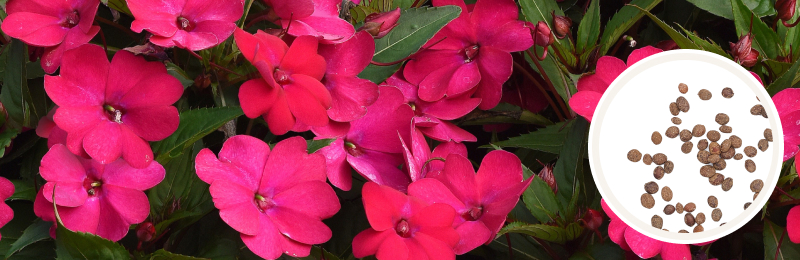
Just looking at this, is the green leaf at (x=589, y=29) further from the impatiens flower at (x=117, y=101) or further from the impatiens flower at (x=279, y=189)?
the impatiens flower at (x=117, y=101)

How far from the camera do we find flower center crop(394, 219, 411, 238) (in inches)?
24.5

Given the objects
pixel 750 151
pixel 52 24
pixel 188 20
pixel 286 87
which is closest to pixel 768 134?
pixel 750 151

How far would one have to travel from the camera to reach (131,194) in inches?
24.1

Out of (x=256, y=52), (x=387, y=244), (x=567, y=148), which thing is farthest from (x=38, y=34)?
(x=567, y=148)

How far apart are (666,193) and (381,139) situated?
0.30 metres

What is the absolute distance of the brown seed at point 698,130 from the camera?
641 millimetres

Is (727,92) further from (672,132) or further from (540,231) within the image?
(540,231)

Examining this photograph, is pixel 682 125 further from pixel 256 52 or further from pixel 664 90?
pixel 256 52

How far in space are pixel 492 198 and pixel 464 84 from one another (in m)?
0.16

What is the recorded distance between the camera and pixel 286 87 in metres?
0.60

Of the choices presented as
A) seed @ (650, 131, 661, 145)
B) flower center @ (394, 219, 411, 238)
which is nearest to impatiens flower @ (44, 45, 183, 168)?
flower center @ (394, 219, 411, 238)

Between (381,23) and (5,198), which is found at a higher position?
(381,23)

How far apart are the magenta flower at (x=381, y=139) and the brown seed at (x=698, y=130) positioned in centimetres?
30

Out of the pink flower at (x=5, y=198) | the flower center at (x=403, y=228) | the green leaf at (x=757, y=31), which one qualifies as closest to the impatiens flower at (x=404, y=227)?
the flower center at (x=403, y=228)
